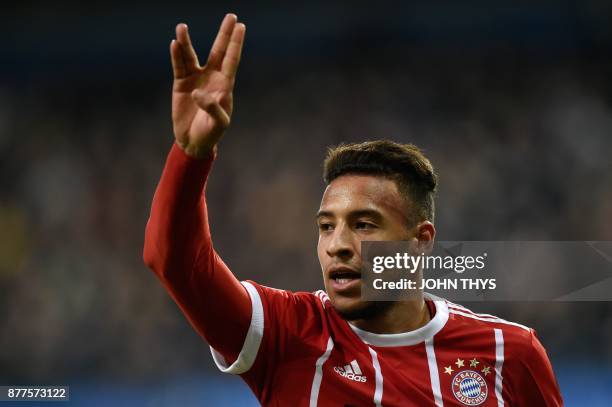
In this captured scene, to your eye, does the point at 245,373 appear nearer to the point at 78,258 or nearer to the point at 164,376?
the point at 164,376

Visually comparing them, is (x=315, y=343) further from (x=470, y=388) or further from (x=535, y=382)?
(x=535, y=382)

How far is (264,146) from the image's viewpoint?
20.3 feet

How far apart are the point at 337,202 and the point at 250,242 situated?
3.77 metres

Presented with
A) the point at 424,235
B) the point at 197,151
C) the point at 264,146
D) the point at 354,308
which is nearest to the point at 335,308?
the point at 354,308

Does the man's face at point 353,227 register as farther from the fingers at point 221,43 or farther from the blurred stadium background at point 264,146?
the blurred stadium background at point 264,146

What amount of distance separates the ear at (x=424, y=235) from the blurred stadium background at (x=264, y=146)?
3.15 metres

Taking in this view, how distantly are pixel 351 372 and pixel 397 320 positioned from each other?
0.26 metres

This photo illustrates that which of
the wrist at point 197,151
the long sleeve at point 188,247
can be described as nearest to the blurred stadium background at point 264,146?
the long sleeve at point 188,247

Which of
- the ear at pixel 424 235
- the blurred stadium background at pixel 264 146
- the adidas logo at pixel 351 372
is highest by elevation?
the blurred stadium background at pixel 264 146

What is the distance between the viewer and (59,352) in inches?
218

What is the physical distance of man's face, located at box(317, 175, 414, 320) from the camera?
210cm

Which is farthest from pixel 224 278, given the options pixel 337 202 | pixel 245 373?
pixel 337 202

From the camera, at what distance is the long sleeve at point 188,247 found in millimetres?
1661

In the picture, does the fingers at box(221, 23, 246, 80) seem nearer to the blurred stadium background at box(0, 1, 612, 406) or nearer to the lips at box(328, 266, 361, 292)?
the lips at box(328, 266, 361, 292)
